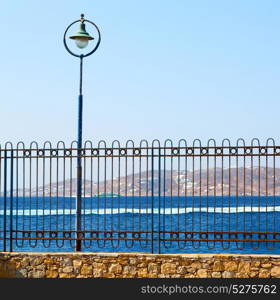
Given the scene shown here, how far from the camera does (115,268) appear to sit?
13047mm

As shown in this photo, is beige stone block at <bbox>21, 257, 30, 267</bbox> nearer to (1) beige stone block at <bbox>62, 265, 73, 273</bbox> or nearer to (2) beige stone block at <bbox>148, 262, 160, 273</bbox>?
(1) beige stone block at <bbox>62, 265, 73, 273</bbox>

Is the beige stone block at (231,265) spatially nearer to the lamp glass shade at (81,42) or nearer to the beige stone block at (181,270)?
the beige stone block at (181,270)

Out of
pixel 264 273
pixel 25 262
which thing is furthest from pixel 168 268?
pixel 25 262

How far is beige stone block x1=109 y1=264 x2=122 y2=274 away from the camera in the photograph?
42.7 feet

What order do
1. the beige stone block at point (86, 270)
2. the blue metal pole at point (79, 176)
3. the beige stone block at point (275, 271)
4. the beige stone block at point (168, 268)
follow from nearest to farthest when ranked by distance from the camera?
the beige stone block at point (275, 271)
the beige stone block at point (168, 268)
the beige stone block at point (86, 270)
the blue metal pole at point (79, 176)

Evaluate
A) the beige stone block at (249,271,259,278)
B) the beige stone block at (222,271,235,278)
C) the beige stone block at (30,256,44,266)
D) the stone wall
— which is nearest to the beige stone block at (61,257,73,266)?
the stone wall

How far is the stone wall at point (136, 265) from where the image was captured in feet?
41.3

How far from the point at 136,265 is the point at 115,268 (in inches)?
15.7

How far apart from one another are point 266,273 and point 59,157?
447 centimetres

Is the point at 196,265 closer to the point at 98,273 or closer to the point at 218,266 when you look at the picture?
the point at 218,266

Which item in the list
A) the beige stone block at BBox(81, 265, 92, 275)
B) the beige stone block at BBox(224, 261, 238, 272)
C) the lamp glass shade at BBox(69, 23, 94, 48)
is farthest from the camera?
the lamp glass shade at BBox(69, 23, 94, 48)

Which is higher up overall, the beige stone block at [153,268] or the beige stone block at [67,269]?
the beige stone block at [153,268]

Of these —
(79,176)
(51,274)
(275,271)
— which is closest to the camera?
(275,271)

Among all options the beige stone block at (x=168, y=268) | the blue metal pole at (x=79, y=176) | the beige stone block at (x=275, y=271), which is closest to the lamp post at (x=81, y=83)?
the blue metal pole at (x=79, y=176)
